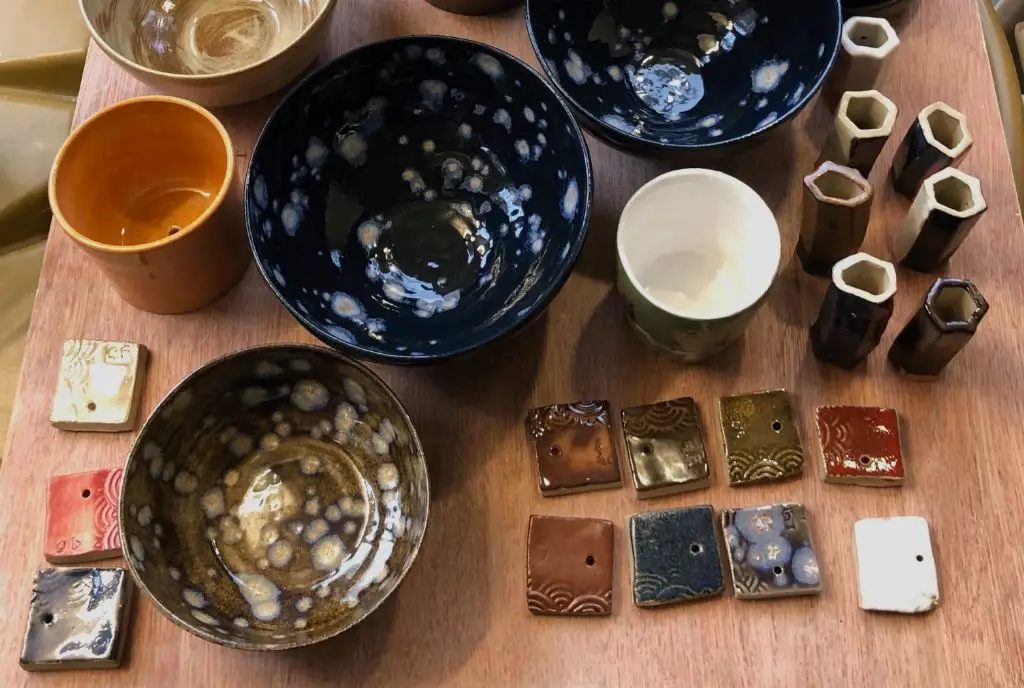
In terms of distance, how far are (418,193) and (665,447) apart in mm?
382

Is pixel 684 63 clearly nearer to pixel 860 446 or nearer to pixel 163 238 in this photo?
pixel 860 446

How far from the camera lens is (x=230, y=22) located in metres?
1.00

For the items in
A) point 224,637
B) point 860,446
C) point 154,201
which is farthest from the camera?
point 154,201

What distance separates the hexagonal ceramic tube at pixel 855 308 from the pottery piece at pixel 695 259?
0.20 ft

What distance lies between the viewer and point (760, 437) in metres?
0.80

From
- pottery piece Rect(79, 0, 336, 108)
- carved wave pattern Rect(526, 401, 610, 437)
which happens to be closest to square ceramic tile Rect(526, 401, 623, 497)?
carved wave pattern Rect(526, 401, 610, 437)

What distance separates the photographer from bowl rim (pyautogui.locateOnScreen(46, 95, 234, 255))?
76cm

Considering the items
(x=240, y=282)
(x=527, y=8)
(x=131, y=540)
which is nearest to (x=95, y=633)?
(x=131, y=540)

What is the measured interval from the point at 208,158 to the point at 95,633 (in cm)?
46

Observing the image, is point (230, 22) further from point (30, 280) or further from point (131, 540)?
point (131, 540)

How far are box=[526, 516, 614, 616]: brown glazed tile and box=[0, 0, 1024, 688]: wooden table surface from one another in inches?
0.5

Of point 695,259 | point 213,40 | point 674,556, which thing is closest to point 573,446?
point 674,556

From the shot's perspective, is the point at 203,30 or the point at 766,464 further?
the point at 203,30

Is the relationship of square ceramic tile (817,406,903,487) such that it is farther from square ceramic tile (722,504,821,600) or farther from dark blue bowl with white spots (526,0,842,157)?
dark blue bowl with white spots (526,0,842,157)
